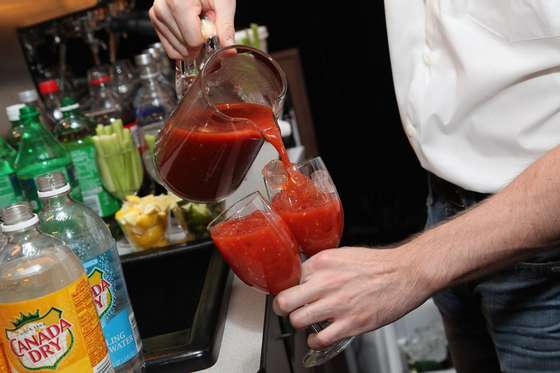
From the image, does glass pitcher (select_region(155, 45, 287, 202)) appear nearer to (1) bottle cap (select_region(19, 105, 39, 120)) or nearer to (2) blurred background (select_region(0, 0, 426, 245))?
(1) bottle cap (select_region(19, 105, 39, 120))

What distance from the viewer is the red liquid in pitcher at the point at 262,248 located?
95 centimetres

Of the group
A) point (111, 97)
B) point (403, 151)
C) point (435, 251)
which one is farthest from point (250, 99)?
point (403, 151)

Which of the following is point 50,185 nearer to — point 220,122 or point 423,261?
point 220,122

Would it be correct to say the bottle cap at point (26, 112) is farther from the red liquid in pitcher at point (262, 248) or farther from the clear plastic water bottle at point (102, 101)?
the red liquid in pitcher at point (262, 248)

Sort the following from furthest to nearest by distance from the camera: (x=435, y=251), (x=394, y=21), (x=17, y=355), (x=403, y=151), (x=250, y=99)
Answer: (x=403, y=151)
(x=394, y=21)
(x=250, y=99)
(x=435, y=251)
(x=17, y=355)

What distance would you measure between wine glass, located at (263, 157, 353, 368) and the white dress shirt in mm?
278

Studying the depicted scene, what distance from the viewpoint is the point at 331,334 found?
92 cm

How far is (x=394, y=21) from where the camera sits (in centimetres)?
133

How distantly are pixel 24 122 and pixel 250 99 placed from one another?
648 mm

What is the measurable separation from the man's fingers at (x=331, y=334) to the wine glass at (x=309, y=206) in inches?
2.6

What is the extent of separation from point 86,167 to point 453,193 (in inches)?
35.0

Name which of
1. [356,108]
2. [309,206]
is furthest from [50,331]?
[356,108]

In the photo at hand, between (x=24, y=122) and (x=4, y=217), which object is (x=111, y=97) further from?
(x=4, y=217)

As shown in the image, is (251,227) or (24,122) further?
(24,122)
